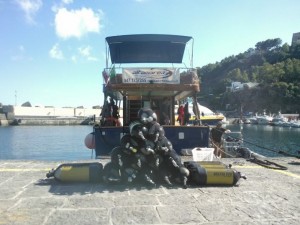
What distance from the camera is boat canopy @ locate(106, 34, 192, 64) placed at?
1631cm

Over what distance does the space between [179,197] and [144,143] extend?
158 centimetres

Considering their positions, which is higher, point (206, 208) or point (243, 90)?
point (243, 90)

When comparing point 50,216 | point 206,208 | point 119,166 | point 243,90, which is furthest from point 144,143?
point 243,90

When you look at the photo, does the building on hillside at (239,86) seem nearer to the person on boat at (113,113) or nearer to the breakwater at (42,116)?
the breakwater at (42,116)

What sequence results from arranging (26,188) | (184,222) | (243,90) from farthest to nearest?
(243,90) → (26,188) → (184,222)

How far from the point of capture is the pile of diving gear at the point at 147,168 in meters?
7.68

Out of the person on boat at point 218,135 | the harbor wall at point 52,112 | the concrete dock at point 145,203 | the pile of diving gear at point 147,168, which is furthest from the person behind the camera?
the harbor wall at point 52,112

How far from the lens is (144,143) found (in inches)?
305

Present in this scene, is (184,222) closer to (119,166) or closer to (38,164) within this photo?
(119,166)

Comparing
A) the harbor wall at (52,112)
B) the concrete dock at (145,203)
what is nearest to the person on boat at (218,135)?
the concrete dock at (145,203)

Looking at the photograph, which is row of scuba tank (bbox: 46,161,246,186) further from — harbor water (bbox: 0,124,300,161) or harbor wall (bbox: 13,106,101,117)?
harbor wall (bbox: 13,106,101,117)

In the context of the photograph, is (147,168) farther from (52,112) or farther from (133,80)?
(52,112)

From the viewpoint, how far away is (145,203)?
6.24 meters

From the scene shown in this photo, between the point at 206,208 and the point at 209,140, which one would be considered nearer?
the point at 206,208
